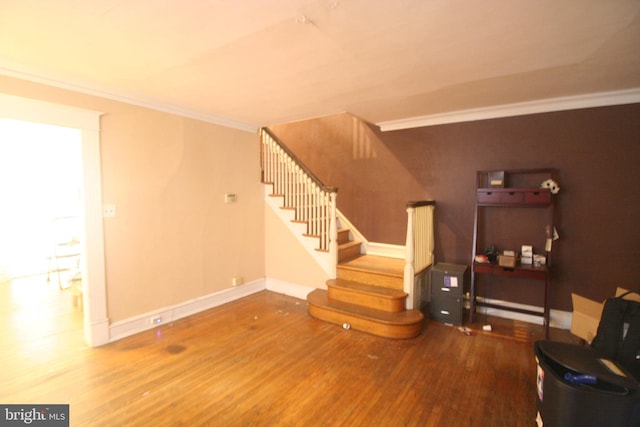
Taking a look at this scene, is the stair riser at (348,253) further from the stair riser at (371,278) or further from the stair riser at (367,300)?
the stair riser at (367,300)

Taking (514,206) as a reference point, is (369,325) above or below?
below

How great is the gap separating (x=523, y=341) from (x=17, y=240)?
8.15 meters

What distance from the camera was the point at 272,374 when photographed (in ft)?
8.59

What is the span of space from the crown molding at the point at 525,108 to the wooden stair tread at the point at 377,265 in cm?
203

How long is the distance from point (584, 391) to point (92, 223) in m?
4.08

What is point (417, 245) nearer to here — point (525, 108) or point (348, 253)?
point (348, 253)

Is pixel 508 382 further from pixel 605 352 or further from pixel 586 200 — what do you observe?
pixel 586 200

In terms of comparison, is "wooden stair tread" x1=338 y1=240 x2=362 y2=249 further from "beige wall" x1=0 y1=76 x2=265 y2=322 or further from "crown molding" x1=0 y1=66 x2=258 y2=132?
"crown molding" x1=0 y1=66 x2=258 y2=132

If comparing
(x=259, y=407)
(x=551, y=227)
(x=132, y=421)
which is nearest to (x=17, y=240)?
(x=132, y=421)

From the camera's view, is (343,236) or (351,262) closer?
(351,262)

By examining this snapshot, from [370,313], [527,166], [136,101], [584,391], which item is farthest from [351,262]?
[136,101]

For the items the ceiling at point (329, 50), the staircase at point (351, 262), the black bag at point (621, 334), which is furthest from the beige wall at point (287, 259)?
the black bag at point (621, 334)

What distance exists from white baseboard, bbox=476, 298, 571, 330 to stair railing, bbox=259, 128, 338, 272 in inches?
90.4

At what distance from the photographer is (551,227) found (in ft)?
11.0
